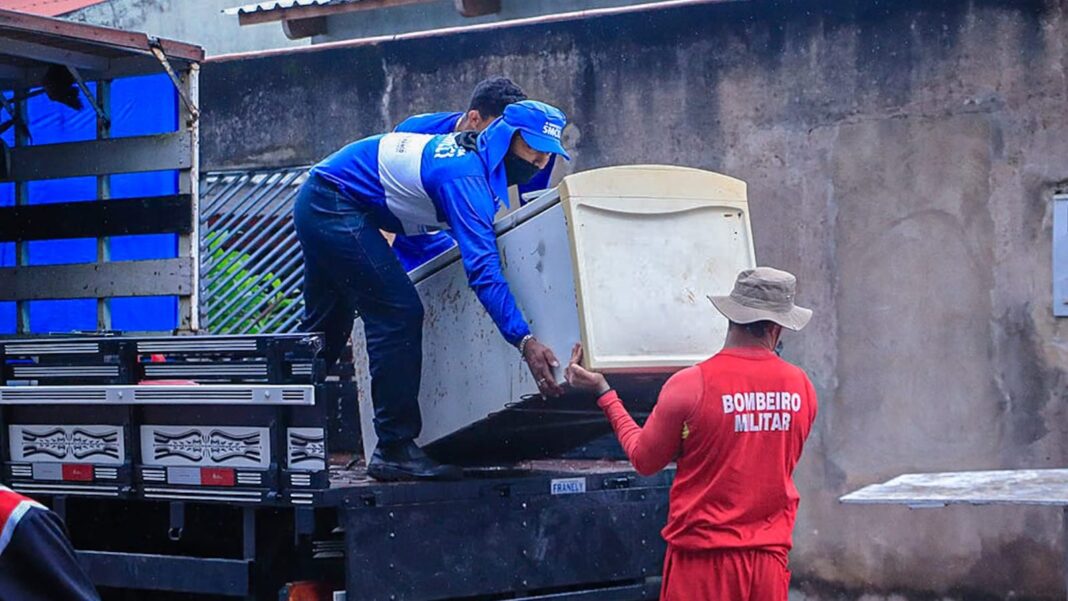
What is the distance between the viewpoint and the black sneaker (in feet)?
18.3

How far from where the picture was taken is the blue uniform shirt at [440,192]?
205 inches

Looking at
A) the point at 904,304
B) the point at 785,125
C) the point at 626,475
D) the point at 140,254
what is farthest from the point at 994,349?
the point at 140,254

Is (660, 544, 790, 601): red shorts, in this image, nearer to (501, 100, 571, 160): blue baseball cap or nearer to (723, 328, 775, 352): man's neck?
(723, 328, 775, 352): man's neck

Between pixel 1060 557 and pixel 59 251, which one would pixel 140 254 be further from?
pixel 1060 557

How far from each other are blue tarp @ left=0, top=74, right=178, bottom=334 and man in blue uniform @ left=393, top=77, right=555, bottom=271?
4.92ft

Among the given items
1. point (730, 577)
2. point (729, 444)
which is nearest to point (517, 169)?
point (729, 444)

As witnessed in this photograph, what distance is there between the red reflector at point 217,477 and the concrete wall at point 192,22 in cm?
1118

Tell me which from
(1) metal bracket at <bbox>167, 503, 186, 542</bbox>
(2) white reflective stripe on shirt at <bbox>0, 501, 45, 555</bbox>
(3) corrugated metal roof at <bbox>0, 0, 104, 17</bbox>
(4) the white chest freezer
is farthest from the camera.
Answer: (3) corrugated metal roof at <bbox>0, 0, 104, 17</bbox>

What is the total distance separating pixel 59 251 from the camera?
7445 mm

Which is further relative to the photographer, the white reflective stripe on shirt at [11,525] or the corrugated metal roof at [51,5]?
the corrugated metal roof at [51,5]

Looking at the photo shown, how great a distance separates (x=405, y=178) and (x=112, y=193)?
235cm

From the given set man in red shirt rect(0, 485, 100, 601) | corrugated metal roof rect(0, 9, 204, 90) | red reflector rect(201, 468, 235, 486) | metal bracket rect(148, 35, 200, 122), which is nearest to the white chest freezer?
red reflector rect(201, 468, 235, 486)

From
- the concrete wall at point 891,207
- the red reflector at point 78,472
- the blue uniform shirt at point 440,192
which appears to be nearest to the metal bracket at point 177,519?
the red reflector at point 78,472

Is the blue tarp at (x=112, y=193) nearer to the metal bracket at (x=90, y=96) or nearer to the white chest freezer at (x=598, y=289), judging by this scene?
the metal bracket at (x=90, y=96)
